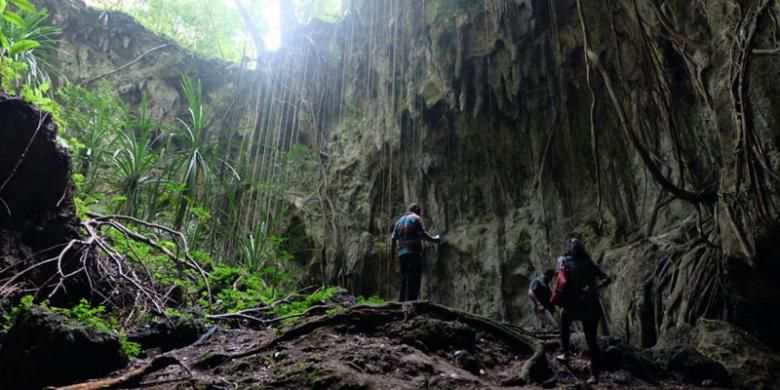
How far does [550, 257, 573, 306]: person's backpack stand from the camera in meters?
3.74

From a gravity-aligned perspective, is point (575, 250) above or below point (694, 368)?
above

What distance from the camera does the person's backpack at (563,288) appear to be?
3.74 metres

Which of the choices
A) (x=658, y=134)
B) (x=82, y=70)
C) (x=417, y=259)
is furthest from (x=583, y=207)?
(x=82, y=70)

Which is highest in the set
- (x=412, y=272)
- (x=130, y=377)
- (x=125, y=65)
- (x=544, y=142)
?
(x=125, y=65)

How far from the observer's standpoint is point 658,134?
20.2ft

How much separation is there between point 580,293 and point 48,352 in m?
3.62

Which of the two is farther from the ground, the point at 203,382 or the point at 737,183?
the point at 737,183

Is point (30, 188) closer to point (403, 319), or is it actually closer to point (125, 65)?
point (403, 319)

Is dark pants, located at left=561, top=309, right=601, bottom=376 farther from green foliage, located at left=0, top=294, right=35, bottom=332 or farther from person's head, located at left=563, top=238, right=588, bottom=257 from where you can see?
green foliage, located at left=0, top=294, right=35, bottom=332

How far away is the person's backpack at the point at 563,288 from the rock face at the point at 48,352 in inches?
128

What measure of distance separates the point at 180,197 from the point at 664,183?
5878 millimetres

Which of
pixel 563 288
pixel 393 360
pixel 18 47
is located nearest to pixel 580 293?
pixel 563 288

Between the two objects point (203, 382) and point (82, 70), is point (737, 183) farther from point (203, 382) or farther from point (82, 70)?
point (82, 70)

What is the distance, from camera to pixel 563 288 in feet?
12.3
